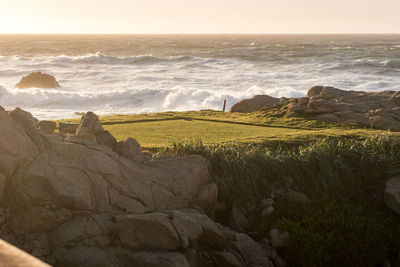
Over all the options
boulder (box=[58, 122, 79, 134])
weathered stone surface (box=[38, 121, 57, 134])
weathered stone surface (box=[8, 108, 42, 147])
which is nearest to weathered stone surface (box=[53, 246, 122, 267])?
weathered stone surface (box=[8, 108, 42, 147])

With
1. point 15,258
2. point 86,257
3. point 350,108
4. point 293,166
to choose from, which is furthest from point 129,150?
point 350,108

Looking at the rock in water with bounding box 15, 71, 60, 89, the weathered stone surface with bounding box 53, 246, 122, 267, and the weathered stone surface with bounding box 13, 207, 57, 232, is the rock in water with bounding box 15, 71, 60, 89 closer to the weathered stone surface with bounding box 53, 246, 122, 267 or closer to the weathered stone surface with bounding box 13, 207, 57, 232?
the weathered stone surface with bounding box 13, 207, 57, 232

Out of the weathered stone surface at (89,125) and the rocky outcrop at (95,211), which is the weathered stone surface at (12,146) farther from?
the weathered stone surface at (89,125)

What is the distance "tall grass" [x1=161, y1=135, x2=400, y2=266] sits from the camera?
7902mm

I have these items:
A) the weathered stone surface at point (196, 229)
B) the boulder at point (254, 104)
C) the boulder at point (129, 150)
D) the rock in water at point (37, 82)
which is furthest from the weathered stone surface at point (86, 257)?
the rock in water at point (37, 82)

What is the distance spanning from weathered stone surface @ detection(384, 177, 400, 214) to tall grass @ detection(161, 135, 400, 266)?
7.2 inches

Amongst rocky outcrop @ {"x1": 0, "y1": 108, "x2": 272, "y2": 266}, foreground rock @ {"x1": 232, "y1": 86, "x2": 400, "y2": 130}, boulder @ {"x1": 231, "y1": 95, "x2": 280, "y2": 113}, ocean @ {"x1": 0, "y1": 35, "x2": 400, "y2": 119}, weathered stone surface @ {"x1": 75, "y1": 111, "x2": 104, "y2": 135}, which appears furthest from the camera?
ocean @ {"x1": 0, "y1": 35, "x2": 400, "y2": 119}

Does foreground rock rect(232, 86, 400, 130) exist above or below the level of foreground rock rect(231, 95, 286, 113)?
above

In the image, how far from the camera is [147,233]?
621cm

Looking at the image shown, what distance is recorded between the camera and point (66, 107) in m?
35.4

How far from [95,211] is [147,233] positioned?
1.03 meters

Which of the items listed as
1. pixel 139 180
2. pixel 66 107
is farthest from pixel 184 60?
pixel 139 180

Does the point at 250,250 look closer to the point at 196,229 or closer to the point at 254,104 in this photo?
the point at 196,229

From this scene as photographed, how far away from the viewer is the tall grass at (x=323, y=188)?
7.90 m
